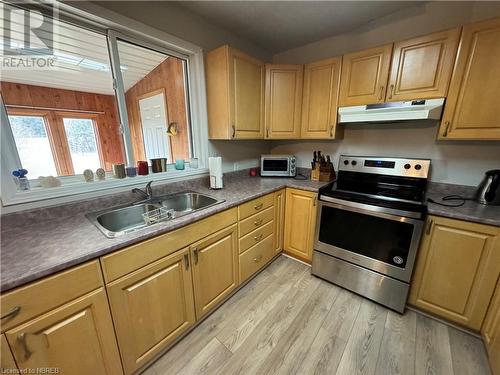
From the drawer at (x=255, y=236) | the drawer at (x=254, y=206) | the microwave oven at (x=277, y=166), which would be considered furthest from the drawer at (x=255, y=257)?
the microwave oven at (x=277, y=166)

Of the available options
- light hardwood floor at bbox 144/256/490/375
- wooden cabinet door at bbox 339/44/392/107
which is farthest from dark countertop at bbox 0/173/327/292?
wooden cabinet door at bbox 339/44/392/107

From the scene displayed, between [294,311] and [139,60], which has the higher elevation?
[139,60]

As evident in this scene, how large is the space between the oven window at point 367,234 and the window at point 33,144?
2.11 m

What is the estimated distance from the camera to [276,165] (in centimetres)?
242

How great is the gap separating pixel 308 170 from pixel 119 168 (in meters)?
2.02

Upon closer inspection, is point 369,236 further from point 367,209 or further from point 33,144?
point 33,144

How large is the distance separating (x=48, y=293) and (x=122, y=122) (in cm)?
120

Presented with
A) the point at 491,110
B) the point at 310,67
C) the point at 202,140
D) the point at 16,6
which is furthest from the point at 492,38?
the point at 16,6

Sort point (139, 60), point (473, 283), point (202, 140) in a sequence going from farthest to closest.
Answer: point (202, 140) < point (139, 60) < point (473, 283)

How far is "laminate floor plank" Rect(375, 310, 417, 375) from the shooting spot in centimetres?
123

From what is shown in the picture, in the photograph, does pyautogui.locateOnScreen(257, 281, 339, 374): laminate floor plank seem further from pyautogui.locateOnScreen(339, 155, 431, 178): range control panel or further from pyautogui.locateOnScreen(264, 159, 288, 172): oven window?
pyautogui.locateOnScreen(264, 159, 288, 172): oven window

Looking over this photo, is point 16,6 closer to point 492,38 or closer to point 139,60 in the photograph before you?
point 139,60

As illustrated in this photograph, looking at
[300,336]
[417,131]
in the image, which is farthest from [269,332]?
[417,131]

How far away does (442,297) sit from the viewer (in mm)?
1469
